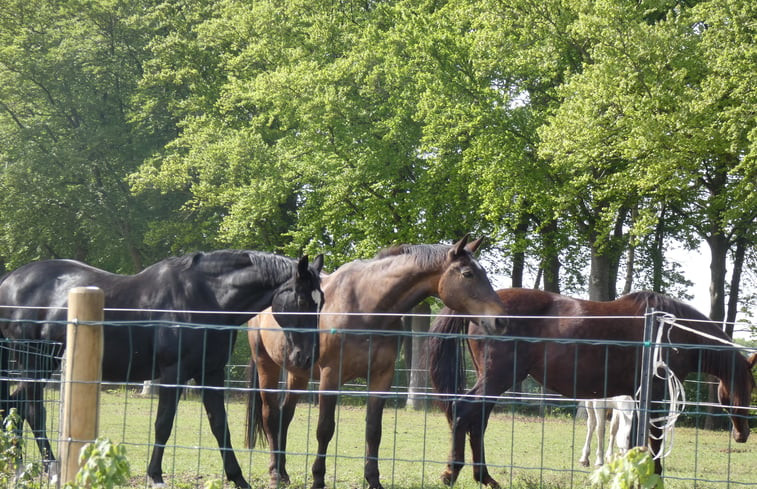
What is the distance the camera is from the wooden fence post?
15.4ft

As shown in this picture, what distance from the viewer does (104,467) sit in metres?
3.50

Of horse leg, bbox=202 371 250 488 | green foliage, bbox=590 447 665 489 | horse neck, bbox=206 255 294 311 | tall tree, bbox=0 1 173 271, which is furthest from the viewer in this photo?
tall tree, bbox=0 1 173 271

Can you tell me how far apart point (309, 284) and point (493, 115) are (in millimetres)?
14387

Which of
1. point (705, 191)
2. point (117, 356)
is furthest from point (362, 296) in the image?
point (705, 191)

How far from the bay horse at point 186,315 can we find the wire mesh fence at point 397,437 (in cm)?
17

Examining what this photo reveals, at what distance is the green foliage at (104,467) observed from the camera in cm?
349

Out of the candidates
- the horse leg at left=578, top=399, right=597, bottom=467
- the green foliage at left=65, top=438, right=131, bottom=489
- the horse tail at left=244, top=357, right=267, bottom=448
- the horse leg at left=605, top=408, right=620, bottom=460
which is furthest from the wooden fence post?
the horse leg at left=605, top=408, right=620, bottom=460

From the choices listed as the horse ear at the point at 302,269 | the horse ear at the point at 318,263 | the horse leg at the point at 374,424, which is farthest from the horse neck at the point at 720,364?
the horse ear at the point at 302,269

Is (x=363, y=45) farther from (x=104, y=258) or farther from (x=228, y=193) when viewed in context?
(x=104, y=258)

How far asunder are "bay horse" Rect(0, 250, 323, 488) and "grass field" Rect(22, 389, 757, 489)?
1.29 feet

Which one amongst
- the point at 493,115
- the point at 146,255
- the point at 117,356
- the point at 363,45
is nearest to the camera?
the point at 117,356

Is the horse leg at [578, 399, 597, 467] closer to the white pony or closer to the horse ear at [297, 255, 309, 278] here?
the white pony

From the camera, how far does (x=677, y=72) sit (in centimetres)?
1692

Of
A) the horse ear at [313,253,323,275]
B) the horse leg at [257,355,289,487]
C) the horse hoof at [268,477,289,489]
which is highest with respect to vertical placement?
the horse ear at [313,253,323,275]
